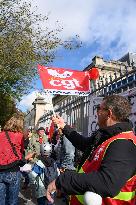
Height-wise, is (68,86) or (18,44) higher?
(18,44)

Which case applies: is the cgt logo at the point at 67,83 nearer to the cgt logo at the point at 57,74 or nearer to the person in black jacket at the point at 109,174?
the cgt logo at the point at 57,74

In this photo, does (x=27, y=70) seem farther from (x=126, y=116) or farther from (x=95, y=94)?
(x=126, y=116)

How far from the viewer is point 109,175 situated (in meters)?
2.46

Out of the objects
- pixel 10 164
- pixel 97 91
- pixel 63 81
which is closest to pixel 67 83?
pixel 63 81

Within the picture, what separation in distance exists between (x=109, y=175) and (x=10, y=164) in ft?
11.3

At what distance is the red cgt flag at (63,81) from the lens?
25.0 feet

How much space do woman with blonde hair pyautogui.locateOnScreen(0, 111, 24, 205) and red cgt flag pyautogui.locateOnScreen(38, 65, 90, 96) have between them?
168 centimetres

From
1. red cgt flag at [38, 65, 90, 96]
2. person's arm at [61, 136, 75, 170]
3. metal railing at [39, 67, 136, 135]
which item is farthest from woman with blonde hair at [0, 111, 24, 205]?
metal railing at [39, 67, 136, 135]

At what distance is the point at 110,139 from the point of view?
2691 mm

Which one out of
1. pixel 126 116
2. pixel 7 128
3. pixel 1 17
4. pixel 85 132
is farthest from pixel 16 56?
pixel 126 116

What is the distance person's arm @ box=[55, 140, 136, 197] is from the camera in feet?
8.10

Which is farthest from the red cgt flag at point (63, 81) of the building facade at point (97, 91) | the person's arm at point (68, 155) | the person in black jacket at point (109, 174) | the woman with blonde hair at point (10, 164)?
the person in black jacket at point (109, 174)

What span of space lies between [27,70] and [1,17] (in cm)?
313

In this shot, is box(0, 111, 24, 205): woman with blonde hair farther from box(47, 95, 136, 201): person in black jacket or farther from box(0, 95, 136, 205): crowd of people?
box(47, 95, 136, 201): person in black jacket
